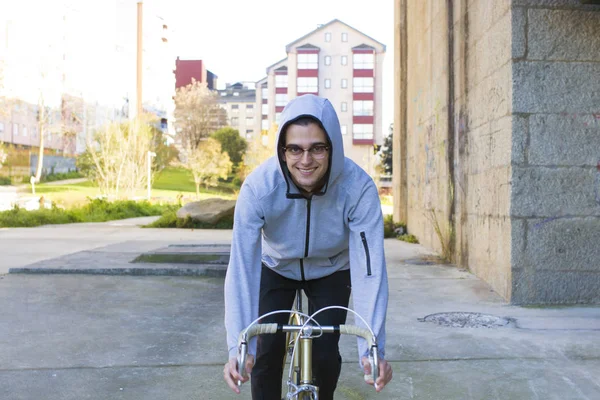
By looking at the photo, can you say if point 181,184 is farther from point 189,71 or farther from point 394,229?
point 189,71

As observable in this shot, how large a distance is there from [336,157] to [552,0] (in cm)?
509

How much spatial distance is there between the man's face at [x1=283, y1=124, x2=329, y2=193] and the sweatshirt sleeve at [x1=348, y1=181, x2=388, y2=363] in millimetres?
228

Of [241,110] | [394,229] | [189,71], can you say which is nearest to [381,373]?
[394,229]

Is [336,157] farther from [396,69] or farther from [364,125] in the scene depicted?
[364,125]

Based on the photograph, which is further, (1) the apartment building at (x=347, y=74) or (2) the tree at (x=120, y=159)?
(1) the apartment building at (x=347, y=74)

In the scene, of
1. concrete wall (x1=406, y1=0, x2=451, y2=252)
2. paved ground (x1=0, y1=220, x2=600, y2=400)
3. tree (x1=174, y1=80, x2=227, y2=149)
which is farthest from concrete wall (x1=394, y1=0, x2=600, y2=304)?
tree (x1=174, y1=80, x2=227, y2=149)

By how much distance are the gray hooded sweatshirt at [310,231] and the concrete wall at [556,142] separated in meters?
4.45

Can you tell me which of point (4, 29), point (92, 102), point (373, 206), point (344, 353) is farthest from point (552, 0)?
point (92, 102)

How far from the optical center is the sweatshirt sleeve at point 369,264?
109 inches

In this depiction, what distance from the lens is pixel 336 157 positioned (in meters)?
2.92

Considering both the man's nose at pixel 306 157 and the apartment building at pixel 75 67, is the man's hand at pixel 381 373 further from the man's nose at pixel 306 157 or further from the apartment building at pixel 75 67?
the apartment building at pixel 75 67

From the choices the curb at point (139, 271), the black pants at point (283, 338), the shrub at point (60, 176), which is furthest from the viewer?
the shrub at point (60, 176)

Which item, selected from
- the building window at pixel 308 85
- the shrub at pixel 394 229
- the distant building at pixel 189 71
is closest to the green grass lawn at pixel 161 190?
the shrub at pixel 394 229

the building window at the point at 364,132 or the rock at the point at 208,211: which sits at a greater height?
the building window at the point at 364,132
